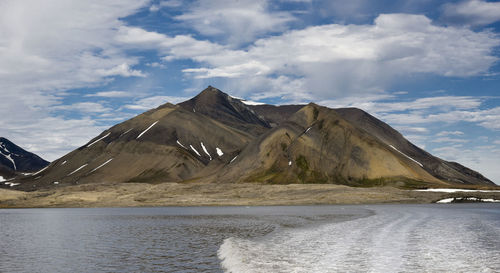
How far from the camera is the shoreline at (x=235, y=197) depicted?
558 ft

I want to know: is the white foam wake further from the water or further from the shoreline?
the shoreline

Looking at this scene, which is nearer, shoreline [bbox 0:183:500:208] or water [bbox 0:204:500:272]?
water [bbox 0:204:500:272]

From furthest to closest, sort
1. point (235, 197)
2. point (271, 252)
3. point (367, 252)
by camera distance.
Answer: point (235, 197) → point (271, 252) → point (367, 252)

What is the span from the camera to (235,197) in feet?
609

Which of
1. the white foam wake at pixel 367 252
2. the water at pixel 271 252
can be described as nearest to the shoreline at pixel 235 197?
the water at pixel 271 252

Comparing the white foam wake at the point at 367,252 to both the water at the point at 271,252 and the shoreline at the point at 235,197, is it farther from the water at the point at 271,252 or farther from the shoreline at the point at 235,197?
the shoreline at the point at 235,197

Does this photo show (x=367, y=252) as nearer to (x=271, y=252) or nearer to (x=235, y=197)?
(x=271, y=252)

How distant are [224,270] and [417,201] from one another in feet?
477

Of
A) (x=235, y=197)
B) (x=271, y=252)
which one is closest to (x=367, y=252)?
(x=271, y=252)

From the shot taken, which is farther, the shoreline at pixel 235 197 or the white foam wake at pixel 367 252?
the shoreline at pixel 235 197

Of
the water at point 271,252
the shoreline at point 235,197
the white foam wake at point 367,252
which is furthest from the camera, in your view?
the shoreline at point 235,197

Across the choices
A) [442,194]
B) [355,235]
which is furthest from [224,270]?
[442,194]

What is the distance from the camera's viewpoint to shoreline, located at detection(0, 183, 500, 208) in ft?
558

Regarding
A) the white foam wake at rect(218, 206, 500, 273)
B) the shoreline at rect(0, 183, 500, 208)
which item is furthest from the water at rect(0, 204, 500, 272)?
the shoreline at rect(0, 183, 500, 208)
